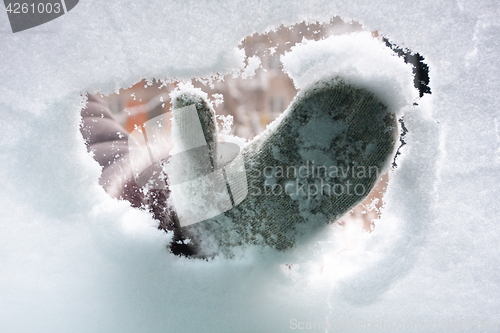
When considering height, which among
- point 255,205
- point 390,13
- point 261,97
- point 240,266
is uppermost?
point 261,97

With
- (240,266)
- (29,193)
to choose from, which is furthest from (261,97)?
(29,193)

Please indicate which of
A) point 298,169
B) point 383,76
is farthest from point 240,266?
point 383,76

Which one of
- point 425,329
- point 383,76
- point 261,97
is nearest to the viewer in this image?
point 383,76

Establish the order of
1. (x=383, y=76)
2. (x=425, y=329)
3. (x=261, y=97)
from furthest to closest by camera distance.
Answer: (x=261, y=97) < (x=425, y=329) < (x=383, y=76)

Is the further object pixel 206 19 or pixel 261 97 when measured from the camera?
pixel 261 97

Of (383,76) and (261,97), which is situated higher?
(261,97)

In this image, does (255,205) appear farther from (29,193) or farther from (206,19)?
(29,193)

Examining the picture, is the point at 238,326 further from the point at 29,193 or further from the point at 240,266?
the point at 29,193
